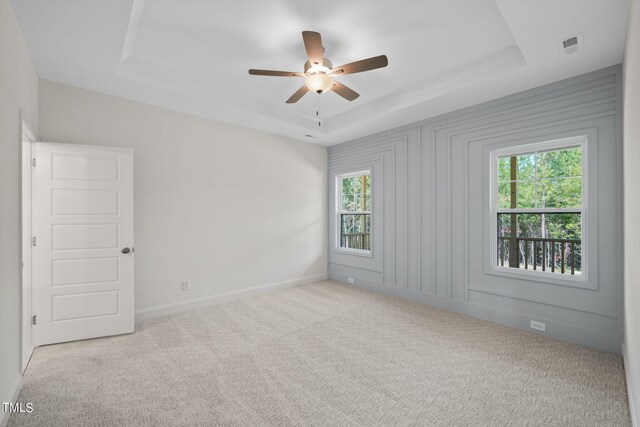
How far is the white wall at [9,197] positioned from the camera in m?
1.88

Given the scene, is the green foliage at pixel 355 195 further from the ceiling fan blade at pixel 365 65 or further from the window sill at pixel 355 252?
the ceiling fan blade at pixel 365 65

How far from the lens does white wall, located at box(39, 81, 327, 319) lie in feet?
11.3

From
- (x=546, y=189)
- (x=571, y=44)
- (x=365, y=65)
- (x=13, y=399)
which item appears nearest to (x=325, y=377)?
(x=13, y=399)

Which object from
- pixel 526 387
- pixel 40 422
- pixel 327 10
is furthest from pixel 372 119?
pixel 40 422

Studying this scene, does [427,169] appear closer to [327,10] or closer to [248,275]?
[327,10]

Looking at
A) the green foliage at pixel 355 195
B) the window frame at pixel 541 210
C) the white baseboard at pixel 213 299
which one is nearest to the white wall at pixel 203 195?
the white baseboard at pixel 213 299

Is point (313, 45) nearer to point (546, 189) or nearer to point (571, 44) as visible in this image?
point (571, 44)

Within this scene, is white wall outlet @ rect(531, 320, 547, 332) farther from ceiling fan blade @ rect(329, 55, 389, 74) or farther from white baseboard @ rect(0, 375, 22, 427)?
white baseboard @ rect(0, 375, 22, 427)

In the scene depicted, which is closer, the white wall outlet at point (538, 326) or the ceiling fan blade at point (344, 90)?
the ceiling fan blade at point (344, 90)

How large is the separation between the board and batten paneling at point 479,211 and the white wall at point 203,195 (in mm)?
1037

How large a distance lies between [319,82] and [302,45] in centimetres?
42

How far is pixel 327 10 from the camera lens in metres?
2.30

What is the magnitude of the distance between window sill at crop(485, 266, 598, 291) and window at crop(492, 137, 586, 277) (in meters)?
0.05

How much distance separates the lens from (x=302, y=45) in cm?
278
